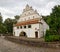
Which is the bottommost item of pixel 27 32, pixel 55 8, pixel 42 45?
pixel 42 45

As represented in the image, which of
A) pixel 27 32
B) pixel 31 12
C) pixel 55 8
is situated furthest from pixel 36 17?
pixel 55 8

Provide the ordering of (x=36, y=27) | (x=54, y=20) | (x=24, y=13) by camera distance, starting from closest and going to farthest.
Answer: (x=54, y=20) < (x=36, y=27) < (x=24, y=13)

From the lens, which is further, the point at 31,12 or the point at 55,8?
the point at 31,12

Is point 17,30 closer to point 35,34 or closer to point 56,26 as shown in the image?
point 35,34

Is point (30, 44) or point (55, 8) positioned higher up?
point (55, 8)

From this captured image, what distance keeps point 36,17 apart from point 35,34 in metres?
6.60

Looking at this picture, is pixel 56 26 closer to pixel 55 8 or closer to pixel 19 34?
pixel 55 8

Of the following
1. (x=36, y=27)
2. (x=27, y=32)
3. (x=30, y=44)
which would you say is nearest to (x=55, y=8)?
(x=36, y=27)

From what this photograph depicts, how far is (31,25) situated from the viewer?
47812mm

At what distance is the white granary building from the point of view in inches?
1831

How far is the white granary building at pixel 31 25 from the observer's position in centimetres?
4650

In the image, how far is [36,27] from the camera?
4641 cm

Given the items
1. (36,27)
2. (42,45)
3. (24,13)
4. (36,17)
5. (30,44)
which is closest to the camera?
(42,45)

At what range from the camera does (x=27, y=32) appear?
49531mm
